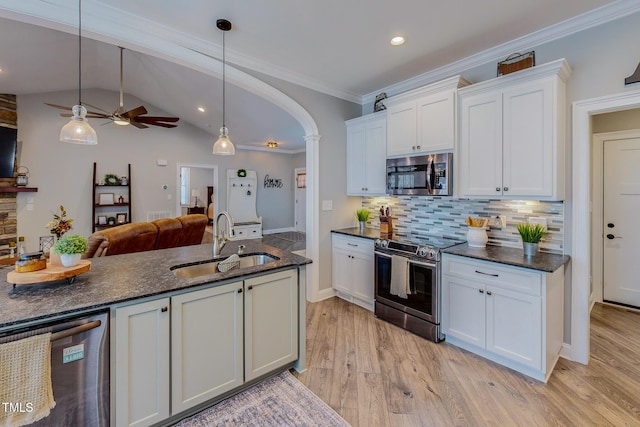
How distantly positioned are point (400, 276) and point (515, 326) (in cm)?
104

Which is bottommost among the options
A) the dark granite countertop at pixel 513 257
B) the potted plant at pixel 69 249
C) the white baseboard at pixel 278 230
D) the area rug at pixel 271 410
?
the area rug at pixel 271 410

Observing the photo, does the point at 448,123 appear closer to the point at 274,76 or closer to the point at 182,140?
the point at 274,76

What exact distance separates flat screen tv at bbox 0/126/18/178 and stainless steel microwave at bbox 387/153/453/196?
239 inches

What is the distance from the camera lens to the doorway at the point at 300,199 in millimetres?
9203

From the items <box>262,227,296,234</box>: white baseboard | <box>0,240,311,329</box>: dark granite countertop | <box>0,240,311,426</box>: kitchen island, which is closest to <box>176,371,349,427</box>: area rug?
<box>0,240,311,426</box>: kitchen island

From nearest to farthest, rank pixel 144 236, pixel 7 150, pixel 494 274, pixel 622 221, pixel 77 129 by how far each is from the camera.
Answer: pixel 77 129 → pixel 494 274 → pixel 622 221 → pixel 144 236 → pixel 7 150

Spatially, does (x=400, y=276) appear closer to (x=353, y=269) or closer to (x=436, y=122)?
(x=353, y=269)

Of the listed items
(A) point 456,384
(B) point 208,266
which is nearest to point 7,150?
(B) point 208,266

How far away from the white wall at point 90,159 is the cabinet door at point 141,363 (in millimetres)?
5842

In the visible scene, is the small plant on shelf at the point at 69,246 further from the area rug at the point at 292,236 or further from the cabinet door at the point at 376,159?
the area rug at the point at 292,236

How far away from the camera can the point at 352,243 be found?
3686 mm

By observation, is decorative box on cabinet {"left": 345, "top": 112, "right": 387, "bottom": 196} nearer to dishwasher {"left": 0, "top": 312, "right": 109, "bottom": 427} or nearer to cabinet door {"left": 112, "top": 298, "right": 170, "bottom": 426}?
cabinet door {"left": 112, "top": 298, "right": 170, "bottom": 426}

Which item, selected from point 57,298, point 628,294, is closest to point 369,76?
point 57,298

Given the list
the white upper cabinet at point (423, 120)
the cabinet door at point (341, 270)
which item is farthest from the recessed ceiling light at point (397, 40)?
the cabinet door at point (341, 270)
